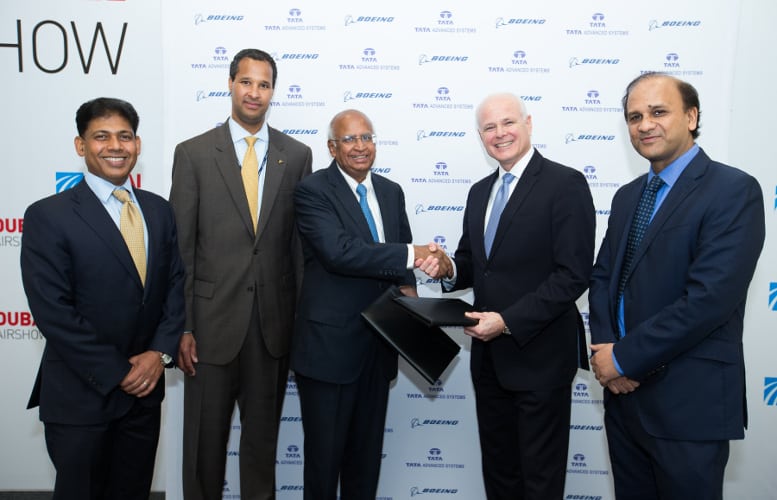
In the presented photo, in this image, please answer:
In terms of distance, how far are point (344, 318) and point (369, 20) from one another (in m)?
2.04

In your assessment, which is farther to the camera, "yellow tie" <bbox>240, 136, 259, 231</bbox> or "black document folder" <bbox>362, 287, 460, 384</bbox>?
"yellow tie" <bbox>240, 136, 259, 231</bbox>

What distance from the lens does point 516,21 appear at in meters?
3.62

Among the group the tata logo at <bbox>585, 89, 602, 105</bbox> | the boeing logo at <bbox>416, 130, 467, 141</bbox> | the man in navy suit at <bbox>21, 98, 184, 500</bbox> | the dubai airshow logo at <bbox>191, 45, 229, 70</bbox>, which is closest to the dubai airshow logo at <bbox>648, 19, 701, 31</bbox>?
the tata logo at <bbox>585, 89, 602, 105</bbox>

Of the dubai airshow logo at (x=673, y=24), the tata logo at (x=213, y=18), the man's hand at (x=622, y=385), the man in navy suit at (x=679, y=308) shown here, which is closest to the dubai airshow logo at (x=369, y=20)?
the tata logo at (x=213, y=18)

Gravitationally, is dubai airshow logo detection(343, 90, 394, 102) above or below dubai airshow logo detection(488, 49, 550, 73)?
below

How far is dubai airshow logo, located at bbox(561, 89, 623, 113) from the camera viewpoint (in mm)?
3652

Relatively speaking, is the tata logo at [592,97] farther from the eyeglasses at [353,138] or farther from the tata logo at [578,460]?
the tata logo at [578,460]

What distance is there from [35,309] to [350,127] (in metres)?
1.58

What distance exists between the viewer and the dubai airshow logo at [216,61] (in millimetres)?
3621

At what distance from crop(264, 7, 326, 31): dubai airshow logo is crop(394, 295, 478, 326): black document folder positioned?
204 centimetres

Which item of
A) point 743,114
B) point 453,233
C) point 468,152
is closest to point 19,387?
point 453,233

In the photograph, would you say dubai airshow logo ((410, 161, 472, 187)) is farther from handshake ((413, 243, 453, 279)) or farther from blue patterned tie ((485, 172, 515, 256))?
blue patterned tie ((485, 172, 515, 256))

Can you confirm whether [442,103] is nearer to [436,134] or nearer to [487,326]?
[436,134]

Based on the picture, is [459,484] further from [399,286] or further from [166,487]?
[166,487]
